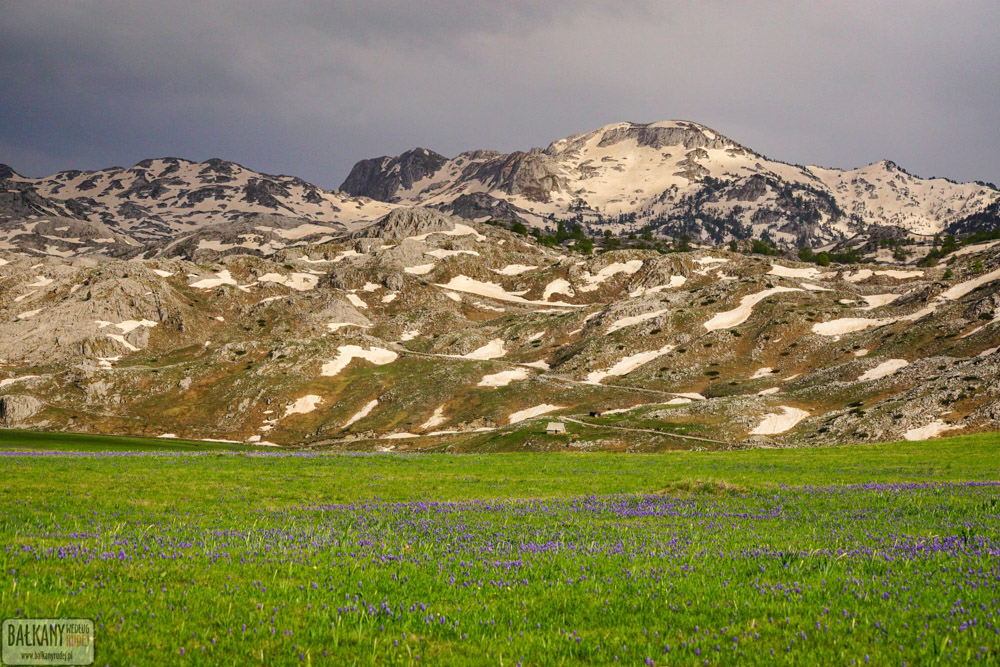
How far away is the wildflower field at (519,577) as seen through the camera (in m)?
8.87

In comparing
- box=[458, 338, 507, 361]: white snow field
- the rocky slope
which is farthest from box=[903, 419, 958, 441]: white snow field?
box=[458, 338, 507, 361]: white snow field

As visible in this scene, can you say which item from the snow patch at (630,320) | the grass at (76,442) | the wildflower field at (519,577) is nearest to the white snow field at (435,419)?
the grass at (76,442)

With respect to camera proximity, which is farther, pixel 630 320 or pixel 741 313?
pixel 630 320

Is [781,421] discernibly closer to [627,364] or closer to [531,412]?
[531,412]

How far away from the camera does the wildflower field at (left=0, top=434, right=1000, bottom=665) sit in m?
8.87

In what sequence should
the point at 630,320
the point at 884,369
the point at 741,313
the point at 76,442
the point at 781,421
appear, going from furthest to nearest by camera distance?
the point at 630,320, the point at 741,313, the point at 884,369, the point at 781,421, the point at 76,442

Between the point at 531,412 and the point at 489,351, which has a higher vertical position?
the point at 489,351

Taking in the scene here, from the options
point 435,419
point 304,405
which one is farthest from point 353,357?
point 435,419

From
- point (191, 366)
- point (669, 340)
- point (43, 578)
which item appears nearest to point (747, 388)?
point (669, 340)

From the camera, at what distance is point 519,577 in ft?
42.1

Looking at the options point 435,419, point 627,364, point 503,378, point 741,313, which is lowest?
point 435,419

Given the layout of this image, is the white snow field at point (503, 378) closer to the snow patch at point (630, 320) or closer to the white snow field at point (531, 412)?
the white snow field at point (531, 412)

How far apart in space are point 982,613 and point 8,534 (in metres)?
21.2

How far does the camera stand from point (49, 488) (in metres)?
28.1
